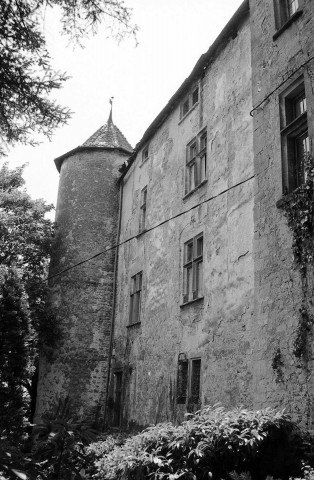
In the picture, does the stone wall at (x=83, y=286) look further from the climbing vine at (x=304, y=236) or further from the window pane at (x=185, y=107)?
the climbing vine at (x=304, y=236)

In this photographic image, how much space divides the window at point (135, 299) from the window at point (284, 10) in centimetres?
913

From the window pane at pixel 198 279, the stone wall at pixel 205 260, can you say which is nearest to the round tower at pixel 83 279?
the stone wall at pixel 205 260

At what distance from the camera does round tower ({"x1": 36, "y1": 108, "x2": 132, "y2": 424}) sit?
17.2 m

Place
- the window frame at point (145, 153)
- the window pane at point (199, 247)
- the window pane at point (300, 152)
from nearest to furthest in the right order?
the window pane at point (300, 152) < the window pane at point (199, 247) < the window frame at point (145, 153)

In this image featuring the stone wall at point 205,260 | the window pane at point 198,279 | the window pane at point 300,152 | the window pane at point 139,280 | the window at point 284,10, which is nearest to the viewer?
the window pane at point 300,152

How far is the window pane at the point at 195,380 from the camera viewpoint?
36.2 feet

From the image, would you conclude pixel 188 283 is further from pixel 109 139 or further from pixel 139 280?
pixel 109 139

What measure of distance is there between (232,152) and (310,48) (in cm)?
352

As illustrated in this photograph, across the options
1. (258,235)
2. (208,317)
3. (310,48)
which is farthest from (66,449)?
(310,48)

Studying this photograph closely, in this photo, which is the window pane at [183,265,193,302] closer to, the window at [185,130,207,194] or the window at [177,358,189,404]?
the window at [177,358,189,404]

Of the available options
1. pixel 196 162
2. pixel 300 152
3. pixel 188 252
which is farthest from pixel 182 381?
pixel 300 152

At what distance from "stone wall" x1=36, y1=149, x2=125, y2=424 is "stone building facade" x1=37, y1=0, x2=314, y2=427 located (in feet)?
0.16

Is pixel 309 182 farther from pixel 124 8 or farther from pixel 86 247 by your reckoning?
pixel 86 247

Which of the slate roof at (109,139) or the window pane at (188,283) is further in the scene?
the slate roof at (109,139)
